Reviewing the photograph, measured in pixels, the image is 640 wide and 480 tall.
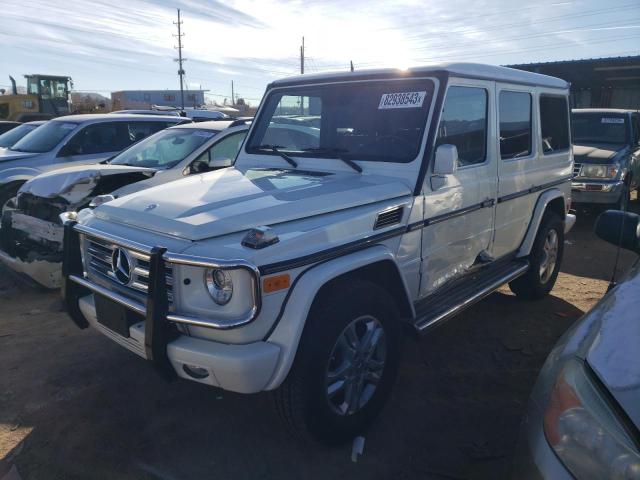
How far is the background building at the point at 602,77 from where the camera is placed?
17.3 meters

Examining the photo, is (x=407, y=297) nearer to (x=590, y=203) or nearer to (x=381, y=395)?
(x=381, y=395)

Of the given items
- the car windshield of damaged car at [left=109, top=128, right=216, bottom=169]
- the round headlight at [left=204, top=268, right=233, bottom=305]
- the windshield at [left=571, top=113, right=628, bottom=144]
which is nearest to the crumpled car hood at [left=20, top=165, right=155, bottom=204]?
the car windshield of damaged car at [left=109, top=128, right=216, bottom=169]

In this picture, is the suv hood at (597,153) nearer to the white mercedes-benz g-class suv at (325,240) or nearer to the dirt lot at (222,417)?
the white mercedes-benz g-class suv at (325,240)

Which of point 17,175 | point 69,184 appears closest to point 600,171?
point 69,184

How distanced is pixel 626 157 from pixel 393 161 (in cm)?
707

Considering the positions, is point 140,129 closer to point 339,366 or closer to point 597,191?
point 339,366

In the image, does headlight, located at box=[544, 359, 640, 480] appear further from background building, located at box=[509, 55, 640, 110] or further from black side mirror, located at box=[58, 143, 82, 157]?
background building, located at box=[509, 55, 640, 110]

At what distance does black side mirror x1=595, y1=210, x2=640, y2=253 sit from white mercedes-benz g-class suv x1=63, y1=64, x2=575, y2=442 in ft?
3.16

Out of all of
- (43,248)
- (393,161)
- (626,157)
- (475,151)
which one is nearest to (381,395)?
(393,161)

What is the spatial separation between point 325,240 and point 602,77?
19516mm

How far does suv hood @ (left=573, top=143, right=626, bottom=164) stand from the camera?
8320mm

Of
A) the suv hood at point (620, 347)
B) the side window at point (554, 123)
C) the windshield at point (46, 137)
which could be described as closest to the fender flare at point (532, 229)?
the side window at point (554, 123)

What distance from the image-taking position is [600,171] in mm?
8297

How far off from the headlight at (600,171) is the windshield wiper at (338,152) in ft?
21.0
